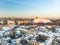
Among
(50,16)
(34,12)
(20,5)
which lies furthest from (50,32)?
(20,5)

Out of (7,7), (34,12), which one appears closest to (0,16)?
(7,7)

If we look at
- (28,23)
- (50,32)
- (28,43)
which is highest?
(28,23)

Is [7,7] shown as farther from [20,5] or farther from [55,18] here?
[55,18]

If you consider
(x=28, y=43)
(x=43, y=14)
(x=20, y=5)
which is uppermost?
(x=20, y=5)

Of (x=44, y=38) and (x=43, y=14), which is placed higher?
(x=43, y=14)

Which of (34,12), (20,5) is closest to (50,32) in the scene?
(34,12)

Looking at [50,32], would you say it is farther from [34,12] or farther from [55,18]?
[34,12]
